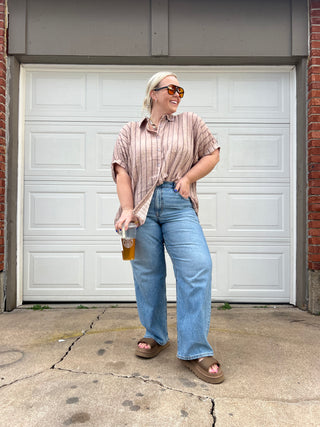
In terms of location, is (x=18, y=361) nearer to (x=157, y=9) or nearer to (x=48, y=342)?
(x=48, y=342)

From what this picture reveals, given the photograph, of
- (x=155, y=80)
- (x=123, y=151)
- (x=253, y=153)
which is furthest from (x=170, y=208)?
(x=253, y=153)

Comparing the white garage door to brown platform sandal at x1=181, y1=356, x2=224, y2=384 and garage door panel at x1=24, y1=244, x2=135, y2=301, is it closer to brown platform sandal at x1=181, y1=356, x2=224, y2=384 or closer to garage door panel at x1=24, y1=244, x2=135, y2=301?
garage door panel at x1=24, y1=244, x2=135, y2=301

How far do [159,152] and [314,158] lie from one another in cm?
217

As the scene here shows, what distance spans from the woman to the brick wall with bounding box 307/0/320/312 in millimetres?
1811

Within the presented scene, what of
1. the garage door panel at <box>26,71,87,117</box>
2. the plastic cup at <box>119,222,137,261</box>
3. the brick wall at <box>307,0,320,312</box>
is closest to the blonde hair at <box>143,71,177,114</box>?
the plastic cup at <box>119,222,137,261</box>

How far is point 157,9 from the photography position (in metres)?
3.39

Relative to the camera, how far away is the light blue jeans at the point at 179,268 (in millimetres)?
1861

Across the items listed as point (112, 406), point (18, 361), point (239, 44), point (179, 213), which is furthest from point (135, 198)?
point (239, 44)

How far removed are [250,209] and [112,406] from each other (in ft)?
8.68

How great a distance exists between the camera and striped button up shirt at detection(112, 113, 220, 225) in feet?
6.38

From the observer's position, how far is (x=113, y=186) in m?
3.69

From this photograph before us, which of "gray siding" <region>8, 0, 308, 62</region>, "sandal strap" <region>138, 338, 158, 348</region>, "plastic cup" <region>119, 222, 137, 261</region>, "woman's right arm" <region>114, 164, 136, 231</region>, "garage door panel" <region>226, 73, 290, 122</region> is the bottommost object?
"sandal strap" <region>138, 338, 158, 348</region>

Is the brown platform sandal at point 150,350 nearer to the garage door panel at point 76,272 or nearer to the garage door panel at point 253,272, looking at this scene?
the garage door panel at point 76,272

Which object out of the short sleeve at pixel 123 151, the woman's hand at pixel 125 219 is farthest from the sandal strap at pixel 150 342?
the short sleeve at pixel 123 151
